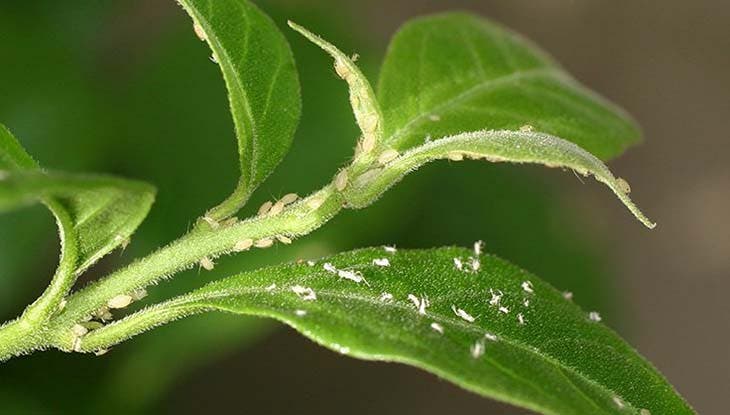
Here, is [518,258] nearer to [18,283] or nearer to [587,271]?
[587,271]

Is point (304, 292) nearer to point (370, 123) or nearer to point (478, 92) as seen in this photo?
point (370, 123)

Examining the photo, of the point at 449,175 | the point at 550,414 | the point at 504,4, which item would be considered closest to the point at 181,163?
the point at 449,175

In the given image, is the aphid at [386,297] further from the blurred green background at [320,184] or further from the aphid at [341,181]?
the blurred green background at [320,184]

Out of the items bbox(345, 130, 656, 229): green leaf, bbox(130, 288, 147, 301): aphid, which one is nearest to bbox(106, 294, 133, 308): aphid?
bbox(130, 288, 147, 301): aphid

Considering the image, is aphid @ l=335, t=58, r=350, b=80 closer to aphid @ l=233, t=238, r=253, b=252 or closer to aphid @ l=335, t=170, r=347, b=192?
aphid @ l=335, t=170, r=347, b=192

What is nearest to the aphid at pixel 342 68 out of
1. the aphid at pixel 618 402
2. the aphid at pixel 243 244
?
the aphid at pixel 243 244

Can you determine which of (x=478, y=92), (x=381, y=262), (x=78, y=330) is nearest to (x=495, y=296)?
(x=381, y=262)
